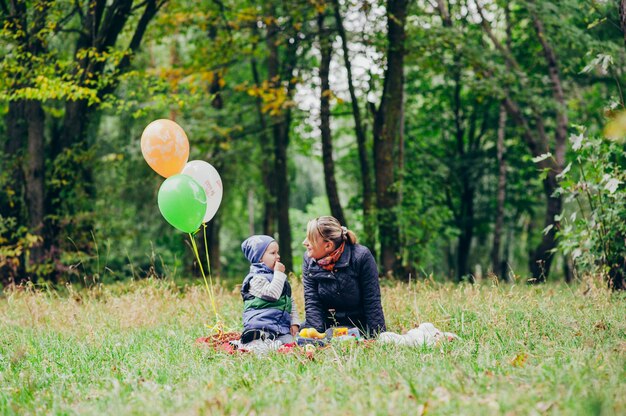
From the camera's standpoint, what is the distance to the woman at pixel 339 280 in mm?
5629

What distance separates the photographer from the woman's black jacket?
18.6ft

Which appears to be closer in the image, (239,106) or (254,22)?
(254,22)

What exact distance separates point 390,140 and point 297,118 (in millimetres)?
2951

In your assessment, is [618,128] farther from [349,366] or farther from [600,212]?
[600,212]

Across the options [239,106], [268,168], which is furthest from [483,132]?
[239,106]

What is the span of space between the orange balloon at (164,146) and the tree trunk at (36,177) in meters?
5.61

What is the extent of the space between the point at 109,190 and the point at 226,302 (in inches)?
276

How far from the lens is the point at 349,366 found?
4.27 meters

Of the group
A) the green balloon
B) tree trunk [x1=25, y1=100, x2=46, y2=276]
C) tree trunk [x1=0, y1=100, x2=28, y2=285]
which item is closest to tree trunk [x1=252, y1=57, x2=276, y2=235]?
tree trunk [x1=0, y1=100, x2=28, y2=285]

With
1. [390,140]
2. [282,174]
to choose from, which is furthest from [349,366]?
[282,174]

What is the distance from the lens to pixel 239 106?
52.8ft

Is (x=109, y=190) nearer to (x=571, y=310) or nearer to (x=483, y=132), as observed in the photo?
(x=571, y=310)

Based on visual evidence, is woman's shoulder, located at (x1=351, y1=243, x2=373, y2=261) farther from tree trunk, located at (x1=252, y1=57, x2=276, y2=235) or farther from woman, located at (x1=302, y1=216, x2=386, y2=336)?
tree trunk, located at (x1=252, y1=57, x2=276, y2=235)

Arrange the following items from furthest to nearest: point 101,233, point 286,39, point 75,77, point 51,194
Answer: point 286,39, point 101,233, point 51,194, point 75,77
